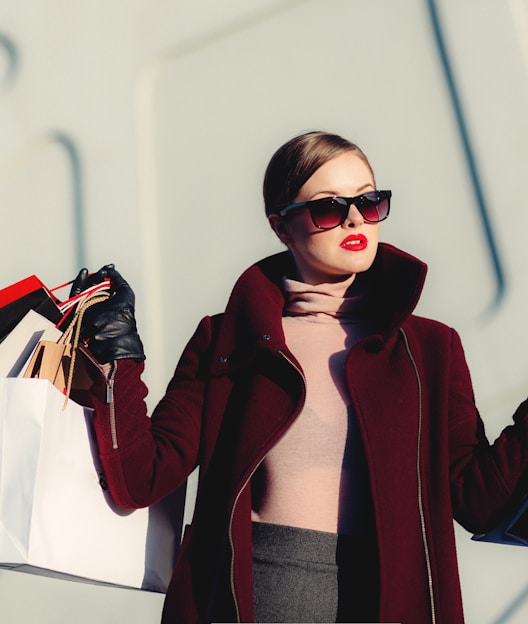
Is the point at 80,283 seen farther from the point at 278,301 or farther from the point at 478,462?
the point at 478,462

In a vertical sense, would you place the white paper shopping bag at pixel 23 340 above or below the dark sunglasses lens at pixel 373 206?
below

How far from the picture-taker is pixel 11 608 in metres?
1.93

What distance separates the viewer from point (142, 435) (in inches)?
41.8

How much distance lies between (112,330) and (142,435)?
0.15 m

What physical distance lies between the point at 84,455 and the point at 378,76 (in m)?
1.30

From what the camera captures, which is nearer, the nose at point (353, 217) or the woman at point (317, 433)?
the woman at point (317, 433)

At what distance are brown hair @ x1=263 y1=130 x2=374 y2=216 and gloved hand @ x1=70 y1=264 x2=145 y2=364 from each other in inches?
10.8

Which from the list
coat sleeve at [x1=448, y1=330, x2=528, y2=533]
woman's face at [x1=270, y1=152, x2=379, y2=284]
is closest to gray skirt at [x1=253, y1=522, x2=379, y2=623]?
coat sleeve at [x1=448, y1=330, x2=528, y2=533]

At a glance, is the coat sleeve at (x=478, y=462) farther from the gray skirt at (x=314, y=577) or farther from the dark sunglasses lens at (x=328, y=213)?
the dark sunglasses lens at (x=328, y=213)

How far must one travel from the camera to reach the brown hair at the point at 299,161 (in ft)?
3.74

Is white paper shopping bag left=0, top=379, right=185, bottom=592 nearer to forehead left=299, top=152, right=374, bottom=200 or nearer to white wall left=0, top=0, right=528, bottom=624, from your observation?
forehead left=299, top=152, right=374, bottom=200

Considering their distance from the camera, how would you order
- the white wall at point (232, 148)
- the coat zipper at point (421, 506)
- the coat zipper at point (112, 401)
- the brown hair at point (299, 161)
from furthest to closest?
1. the white wall at point (232, 148)
2. the brown hair at point (299, 161)
3. the coat zipper at point (112, 401)
4. the coat zipper at point (421, 506)

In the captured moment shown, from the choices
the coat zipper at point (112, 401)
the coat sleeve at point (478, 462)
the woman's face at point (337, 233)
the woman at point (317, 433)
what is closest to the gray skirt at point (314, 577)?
the woman at point (317, 433)

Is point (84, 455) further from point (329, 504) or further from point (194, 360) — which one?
point (329, 504)
